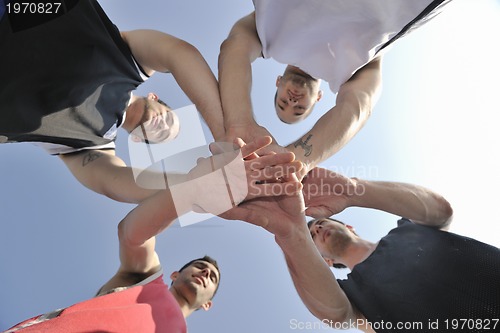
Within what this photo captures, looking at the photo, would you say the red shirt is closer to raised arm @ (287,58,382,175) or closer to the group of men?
the group of men

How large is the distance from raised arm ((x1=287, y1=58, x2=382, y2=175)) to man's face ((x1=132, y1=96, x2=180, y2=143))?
12.9 inches

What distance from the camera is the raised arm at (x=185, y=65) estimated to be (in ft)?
2.42

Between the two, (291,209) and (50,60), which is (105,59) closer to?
(50,60)

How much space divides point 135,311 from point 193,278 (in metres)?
0.48

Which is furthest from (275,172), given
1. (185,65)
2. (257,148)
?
(185,65)

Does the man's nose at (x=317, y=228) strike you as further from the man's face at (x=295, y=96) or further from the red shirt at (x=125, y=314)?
the red shirt at (x=125, y=314)

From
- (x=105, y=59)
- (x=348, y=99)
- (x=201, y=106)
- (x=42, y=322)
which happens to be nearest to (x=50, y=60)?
(x=105, y=59)

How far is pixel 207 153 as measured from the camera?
77 centimetres

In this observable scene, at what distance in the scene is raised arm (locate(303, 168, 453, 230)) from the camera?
849mm

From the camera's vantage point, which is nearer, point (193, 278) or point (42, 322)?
point (42, 322)

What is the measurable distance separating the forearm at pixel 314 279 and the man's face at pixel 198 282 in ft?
1.51

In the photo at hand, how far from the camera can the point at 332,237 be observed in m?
1.23

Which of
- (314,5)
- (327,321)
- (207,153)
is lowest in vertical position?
(327,321)

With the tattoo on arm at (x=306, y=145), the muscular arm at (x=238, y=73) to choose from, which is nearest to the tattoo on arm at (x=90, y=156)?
the muscular arm at (x=238, y=73)
